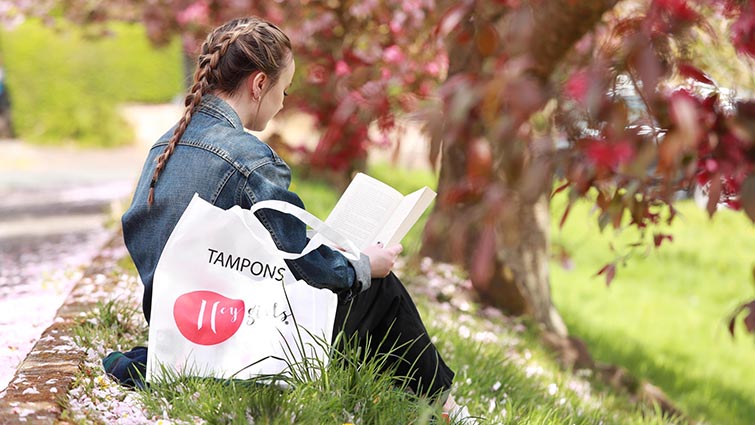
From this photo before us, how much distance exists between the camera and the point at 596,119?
3.89 ft

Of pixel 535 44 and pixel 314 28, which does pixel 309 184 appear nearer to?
pixel 314 28

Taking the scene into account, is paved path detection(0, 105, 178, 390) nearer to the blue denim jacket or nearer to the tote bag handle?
the blue denim jacket

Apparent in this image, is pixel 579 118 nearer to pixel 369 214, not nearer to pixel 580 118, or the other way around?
pixel 580 118

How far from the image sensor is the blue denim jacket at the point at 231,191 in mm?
2143

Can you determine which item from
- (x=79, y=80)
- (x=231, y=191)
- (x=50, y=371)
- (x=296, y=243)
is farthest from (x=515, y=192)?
(x=79, y=80)

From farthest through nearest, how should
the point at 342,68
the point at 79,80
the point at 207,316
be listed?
1. the point at 79,80
2. the point at 342,68
3. the point at 207,316

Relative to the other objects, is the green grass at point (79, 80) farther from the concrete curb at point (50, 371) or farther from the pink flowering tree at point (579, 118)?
the pink flowering tree at point (579, 118)

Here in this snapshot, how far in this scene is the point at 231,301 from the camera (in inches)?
81.6

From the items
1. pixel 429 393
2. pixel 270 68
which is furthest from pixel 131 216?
pixel 429 393

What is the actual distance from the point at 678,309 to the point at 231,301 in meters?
5.59

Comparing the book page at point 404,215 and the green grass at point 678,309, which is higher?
the book page at point 404,215

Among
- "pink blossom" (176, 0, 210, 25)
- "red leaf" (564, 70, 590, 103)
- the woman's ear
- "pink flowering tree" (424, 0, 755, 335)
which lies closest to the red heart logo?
the woman's ear

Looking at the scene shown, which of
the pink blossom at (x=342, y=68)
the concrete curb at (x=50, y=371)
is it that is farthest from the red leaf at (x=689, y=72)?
the pink blossom at (x=342, y=68)

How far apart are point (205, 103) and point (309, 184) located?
5694 millimetres
